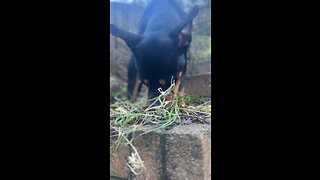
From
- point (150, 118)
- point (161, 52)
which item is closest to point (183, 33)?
point (161, 52)

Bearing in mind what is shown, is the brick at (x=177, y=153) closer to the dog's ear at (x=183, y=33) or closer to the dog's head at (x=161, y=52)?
the dog's head at (x=161, y=52)

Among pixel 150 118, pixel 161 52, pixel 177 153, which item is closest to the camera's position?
pixel 177 153

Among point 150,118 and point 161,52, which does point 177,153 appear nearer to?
point 150,118

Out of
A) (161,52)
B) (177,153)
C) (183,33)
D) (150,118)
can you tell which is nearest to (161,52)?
(161,52)

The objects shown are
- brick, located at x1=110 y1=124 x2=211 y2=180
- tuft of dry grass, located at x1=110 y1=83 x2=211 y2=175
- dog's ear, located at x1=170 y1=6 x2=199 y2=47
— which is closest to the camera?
brick, located at x1=110 y1=124 x2=211 y2=180

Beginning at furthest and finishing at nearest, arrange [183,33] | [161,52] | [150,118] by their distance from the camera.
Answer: [183,33] → [161,52] → [150,118]

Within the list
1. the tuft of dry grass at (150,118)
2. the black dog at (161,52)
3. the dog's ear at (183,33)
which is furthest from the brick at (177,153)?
the dog's ear at (183,33)

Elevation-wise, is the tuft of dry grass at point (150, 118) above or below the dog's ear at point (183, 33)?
below

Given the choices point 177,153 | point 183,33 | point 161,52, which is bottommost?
point 177,153

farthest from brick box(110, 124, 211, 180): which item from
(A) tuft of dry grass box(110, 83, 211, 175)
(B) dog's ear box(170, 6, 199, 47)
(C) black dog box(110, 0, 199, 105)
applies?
(B) dog's ear box(170, 6, 199, 47)

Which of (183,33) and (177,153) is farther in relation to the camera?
(183,33)

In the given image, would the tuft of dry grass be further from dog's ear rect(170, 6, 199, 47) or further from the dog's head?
dog's ear rect(170, 6, 199, 47)

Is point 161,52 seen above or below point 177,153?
above
